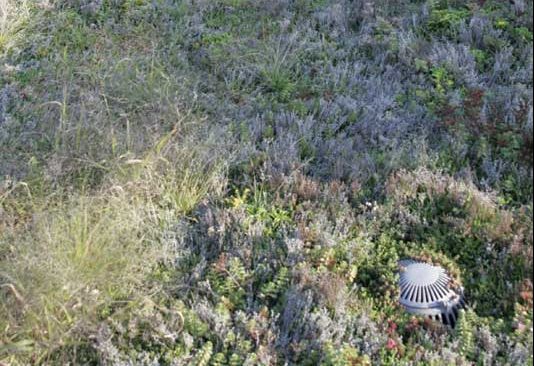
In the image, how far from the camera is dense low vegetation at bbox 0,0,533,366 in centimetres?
382

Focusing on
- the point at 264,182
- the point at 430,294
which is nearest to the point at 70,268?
the point at 264,182

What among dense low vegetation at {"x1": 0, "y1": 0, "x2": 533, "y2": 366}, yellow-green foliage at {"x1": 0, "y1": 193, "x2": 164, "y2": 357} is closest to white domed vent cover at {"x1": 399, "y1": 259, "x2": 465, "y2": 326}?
dense low vegetation at {"x1": 0, "y1": 0, "x2": 533, "y2": 366}

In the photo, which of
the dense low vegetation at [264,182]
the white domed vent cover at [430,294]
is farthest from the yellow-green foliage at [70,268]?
the white domed vent cover at [430,294]

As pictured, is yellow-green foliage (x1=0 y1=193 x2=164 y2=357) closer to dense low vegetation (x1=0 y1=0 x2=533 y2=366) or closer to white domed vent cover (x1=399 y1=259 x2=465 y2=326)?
dense low vegetation (x1=0 y1=0 x2=533 y2=366)

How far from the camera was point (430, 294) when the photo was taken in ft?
12.9

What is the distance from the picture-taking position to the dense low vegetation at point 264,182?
3.82 meters

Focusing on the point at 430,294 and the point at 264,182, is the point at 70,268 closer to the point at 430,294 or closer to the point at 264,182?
the point at 264,182

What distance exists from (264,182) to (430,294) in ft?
4.79

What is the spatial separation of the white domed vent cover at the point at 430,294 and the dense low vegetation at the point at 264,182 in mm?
78

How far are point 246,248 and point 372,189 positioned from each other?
3.28ft

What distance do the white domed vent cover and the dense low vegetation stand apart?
0.08m

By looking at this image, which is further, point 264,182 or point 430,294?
→ point 264,182

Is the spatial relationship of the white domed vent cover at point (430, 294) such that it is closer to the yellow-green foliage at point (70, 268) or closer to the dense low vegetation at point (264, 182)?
the dense low vegetation at point (264, 182)

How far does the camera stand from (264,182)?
4914mm
